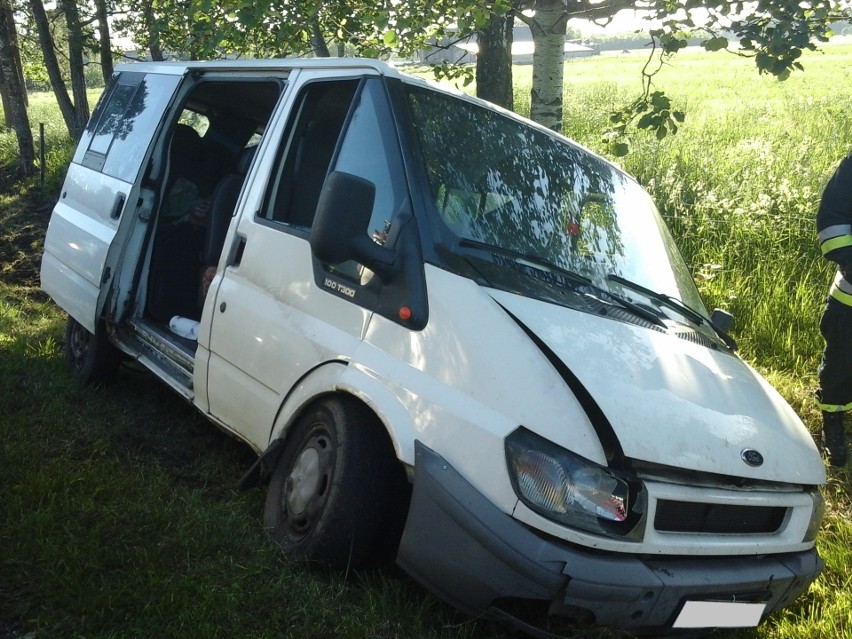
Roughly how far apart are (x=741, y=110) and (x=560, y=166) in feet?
41.9

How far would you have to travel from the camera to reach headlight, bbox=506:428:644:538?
2.85 meters

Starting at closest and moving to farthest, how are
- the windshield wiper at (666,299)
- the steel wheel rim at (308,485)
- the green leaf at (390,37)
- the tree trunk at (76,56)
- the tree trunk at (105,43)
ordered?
the steel wheel rim at (308,485) → the windshield wiper at (666,299) → the green leaf at (390,37) → the tree trunk at (76,56) → the tree trunk at (105,43)

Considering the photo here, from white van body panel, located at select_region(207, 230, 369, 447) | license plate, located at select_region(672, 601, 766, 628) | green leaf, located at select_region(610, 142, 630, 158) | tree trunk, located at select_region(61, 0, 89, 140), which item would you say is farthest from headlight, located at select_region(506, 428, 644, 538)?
tree trunk, located at select_region(61, 0, 89, 140)

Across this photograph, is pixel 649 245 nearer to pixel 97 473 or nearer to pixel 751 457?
pixel 751 457

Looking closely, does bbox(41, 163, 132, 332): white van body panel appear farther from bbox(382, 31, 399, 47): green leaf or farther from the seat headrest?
bbox(382, 31, 399, 47): green leaf

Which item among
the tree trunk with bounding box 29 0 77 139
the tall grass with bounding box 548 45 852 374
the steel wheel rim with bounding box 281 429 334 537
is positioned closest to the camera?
the steel wheel rim with bounding box 281 429 334 537

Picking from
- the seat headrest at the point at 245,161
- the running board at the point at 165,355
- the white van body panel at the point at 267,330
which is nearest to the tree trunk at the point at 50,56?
the seat headrest at the point at 245,161

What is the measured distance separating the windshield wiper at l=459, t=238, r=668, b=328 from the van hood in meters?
0.12

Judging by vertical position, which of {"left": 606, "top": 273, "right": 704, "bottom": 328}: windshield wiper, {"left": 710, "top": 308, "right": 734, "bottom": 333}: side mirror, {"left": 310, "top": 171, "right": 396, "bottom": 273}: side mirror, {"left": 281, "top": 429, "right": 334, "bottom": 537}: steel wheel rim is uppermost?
{"left": 310, "top": 171, "right": 396, "bottom": 273}: side mirror

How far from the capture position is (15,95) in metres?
17.5

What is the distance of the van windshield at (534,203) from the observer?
3.63m

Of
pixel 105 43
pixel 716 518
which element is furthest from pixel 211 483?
pixel 105 43

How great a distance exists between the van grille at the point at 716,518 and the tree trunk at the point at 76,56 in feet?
48.6

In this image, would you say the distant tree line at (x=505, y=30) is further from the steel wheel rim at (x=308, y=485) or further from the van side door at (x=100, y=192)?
the steel wheel rim at (x=308, y=485)
